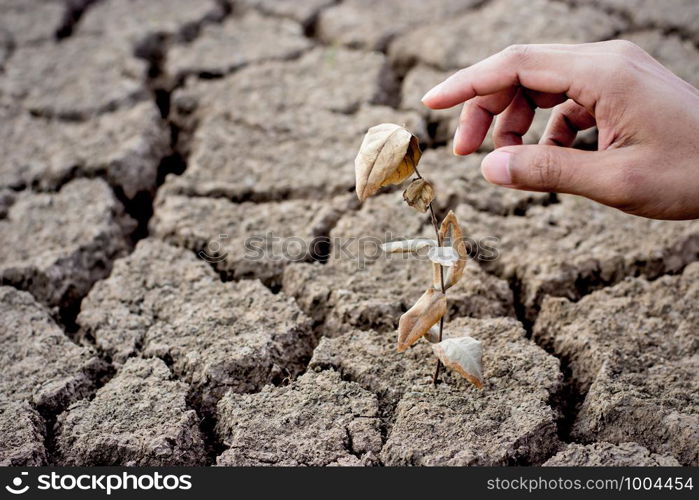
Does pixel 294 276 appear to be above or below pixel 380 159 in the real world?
below

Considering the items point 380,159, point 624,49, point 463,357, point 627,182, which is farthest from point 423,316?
point 624,49

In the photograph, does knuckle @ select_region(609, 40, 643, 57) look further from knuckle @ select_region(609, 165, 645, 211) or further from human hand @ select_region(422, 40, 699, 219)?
knuckle @ select_region(609, 165, 645, 211)

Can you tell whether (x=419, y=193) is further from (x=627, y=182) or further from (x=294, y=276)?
(x=294, y=276)

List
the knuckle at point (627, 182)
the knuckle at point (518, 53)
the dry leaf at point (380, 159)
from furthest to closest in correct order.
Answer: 1. the knuckle at point (518, 53)
2. the knuckle at point (627, 182)
3. the dry leaf at point (380, 159)

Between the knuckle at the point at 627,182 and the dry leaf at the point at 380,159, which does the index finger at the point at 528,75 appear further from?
the dry leaf at the point at 380,159

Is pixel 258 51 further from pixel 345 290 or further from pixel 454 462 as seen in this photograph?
pixel 454 462

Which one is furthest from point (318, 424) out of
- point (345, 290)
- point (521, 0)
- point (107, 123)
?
point (521, 0)

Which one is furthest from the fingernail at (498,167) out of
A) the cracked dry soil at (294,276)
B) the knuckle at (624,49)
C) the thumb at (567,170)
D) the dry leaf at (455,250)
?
the cracked dry soil at (294,276)
